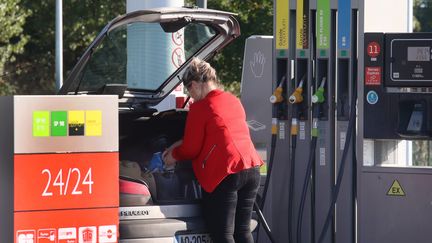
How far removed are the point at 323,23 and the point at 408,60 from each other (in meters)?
0.83

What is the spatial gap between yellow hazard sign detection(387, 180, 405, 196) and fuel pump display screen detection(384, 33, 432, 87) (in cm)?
87

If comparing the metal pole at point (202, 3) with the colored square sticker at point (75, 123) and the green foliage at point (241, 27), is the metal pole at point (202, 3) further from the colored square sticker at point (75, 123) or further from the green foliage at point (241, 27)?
the colored square sticker at point (75, 123)

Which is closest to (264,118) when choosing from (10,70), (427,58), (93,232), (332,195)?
(332,195)

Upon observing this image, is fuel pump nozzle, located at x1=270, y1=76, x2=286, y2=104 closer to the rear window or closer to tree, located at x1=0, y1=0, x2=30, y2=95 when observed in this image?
the rear window

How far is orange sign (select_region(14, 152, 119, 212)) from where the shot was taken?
20.7 feet

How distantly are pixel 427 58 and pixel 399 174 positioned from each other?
3.39ft

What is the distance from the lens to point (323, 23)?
8477 millimetres

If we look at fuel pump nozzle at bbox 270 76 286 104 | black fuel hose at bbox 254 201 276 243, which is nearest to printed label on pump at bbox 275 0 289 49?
fuel pump nozzle at bbox 270 76 286 104

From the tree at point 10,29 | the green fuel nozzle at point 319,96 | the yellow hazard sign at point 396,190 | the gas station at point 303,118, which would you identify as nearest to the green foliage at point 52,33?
the tree at point 10,29

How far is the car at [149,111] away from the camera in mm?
6867

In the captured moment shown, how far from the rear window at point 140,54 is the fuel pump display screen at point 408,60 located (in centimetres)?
158

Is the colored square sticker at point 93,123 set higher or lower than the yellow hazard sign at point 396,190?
higher

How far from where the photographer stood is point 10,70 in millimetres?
22781

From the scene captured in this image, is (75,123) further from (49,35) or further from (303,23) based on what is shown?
(49,35)
